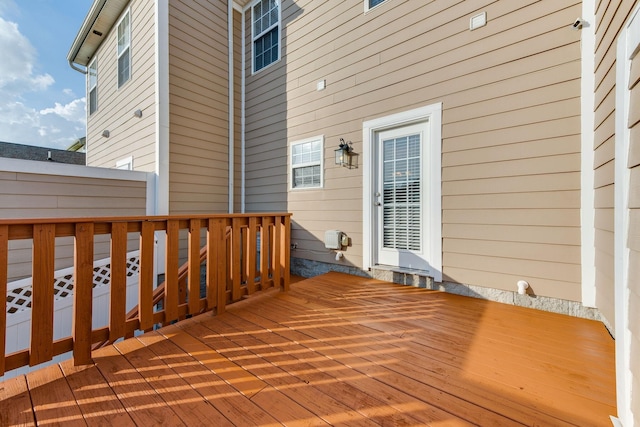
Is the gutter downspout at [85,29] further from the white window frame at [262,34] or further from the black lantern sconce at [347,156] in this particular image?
the black lantern sconce at [347,156]

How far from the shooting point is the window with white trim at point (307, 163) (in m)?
4.19

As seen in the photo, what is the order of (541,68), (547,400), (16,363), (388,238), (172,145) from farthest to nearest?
1. (172,145)
2. (388,238)
3. (541,68)
4. (16,363)
5. (547,400)

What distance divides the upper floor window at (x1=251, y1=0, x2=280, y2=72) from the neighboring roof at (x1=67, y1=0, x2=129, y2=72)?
234 centimetres

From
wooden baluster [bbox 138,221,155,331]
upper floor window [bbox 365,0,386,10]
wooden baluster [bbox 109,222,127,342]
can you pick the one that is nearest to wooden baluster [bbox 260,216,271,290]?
wooden baluster [bbox 138,221,155,331]

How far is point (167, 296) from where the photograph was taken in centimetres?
208

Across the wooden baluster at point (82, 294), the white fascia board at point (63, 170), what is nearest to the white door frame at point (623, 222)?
the wooden baluster at point (82, 294)

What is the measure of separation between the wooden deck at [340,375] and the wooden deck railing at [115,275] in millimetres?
134

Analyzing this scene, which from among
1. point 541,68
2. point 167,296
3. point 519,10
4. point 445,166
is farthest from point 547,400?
point 519,10

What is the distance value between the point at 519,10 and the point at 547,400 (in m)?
3.22

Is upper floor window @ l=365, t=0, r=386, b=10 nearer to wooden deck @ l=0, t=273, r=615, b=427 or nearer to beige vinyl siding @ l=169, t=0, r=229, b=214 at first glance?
beige vinyl siding @ l=169, t=0, r=229, b=214

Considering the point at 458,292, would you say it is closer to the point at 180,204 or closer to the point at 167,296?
the point at 167,296

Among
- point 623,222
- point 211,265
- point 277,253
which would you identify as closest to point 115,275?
point 211,265

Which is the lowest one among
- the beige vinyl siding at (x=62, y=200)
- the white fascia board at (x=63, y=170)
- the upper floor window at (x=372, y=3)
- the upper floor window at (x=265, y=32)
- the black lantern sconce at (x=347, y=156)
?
the beige vinyl siding at (x=62, y=200)

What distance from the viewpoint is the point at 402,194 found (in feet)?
11.1
